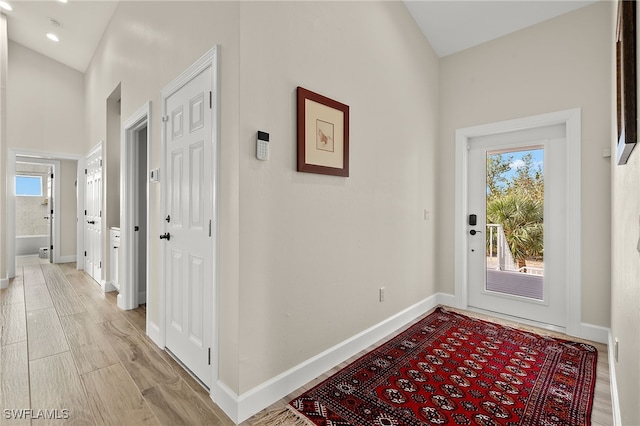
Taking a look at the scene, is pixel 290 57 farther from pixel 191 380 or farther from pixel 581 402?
pixel 581 402

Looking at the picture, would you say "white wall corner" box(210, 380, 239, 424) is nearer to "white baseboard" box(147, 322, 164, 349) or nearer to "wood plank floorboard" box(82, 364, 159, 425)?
"wood plank floorboard" box(82, 364, 159, 425)

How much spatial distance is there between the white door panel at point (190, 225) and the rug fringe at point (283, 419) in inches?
19.3

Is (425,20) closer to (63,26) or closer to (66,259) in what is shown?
(63,26)

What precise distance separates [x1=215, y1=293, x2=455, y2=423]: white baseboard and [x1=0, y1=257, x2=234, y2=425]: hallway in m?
0.09

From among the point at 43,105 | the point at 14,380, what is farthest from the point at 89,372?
the point at 43,105

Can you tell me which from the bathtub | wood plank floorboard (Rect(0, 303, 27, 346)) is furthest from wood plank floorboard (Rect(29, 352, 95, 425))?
the bathtub

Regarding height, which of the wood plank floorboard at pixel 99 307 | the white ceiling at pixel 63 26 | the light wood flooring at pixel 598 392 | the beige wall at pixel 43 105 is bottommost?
the light wood flooring at pixel 598 392

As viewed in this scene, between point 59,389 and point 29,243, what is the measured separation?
25.5ft

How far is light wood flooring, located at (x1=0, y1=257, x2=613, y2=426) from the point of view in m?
1.73

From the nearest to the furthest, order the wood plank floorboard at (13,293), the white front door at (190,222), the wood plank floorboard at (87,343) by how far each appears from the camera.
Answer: the white front door at (190,222) → the wood plank floorboard at (87,343) → the wood plank floorboard at (13,293)

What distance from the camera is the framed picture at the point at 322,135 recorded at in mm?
2037

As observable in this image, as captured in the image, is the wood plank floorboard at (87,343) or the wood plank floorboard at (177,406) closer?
the wood plank floorboard at (177,406)

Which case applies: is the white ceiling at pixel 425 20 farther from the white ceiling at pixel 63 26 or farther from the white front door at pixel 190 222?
the white front door at pixel 190 222

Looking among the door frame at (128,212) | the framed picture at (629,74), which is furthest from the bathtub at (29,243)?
the framed picture at (629,74)
